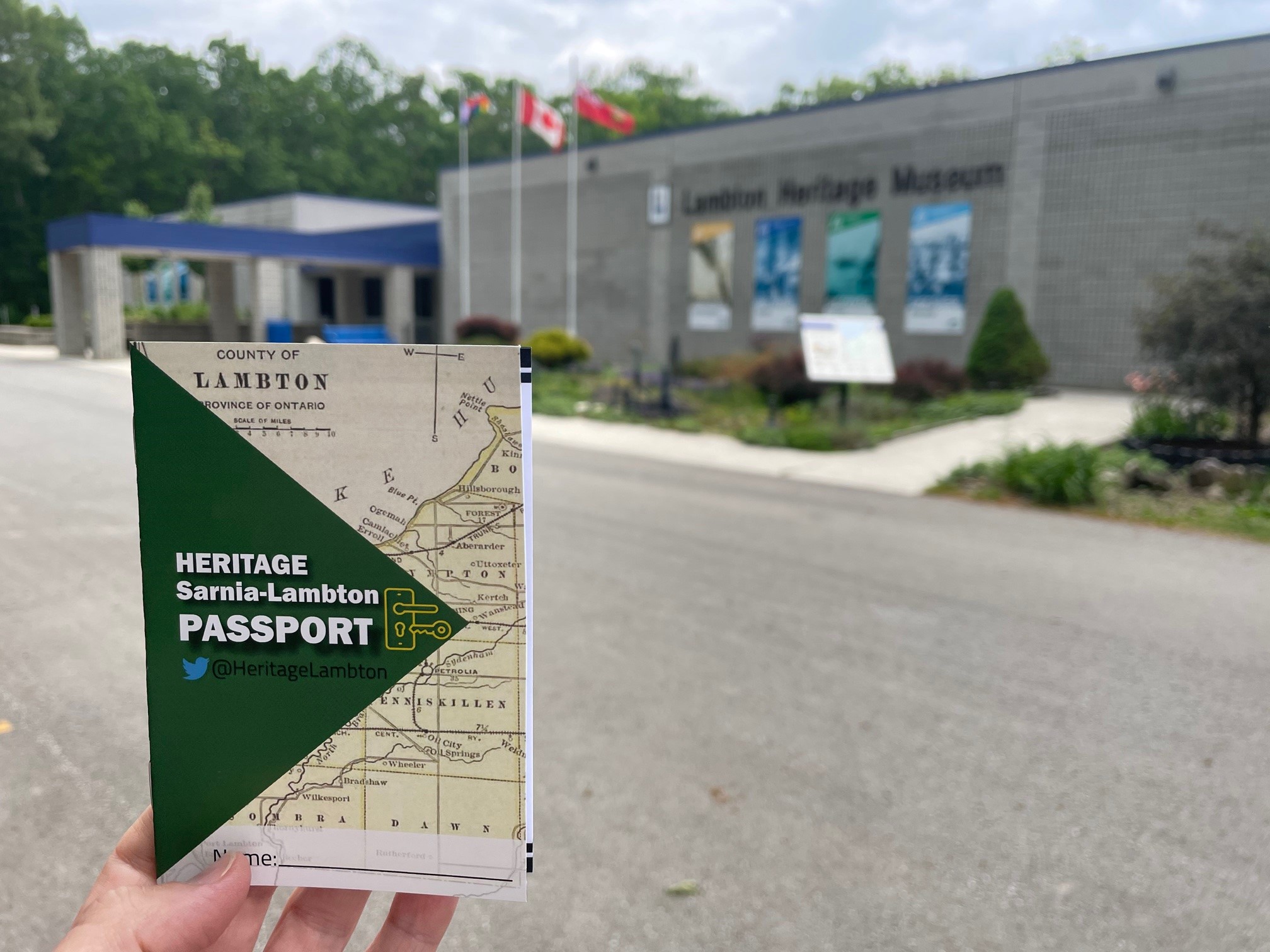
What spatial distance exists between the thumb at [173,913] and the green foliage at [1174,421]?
1395 cm

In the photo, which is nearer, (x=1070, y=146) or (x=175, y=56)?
(x=1070, y=146)

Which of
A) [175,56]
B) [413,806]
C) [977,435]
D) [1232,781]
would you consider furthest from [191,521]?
[175,56]

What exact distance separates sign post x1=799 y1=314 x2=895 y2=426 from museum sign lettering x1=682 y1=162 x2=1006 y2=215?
8.93 metres

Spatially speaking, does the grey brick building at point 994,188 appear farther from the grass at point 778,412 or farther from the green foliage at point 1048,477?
the green foliage at point 1048,477

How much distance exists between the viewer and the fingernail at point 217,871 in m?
1.25

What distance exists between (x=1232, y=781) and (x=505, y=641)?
12.8 ft

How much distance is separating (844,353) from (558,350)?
452 inches

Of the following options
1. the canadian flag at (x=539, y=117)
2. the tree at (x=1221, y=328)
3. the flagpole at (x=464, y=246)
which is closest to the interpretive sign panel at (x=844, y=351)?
the tree at (x=1221, y=328)

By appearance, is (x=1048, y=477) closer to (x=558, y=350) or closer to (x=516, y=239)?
(x=558, y=350)

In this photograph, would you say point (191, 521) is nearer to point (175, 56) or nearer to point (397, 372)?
point (397, 372)

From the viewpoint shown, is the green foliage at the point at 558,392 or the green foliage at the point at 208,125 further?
the green foliage at the point at 208,125

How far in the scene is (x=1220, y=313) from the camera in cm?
1188

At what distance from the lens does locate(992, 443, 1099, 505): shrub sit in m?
10.4

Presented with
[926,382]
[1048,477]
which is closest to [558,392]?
[926,382]
